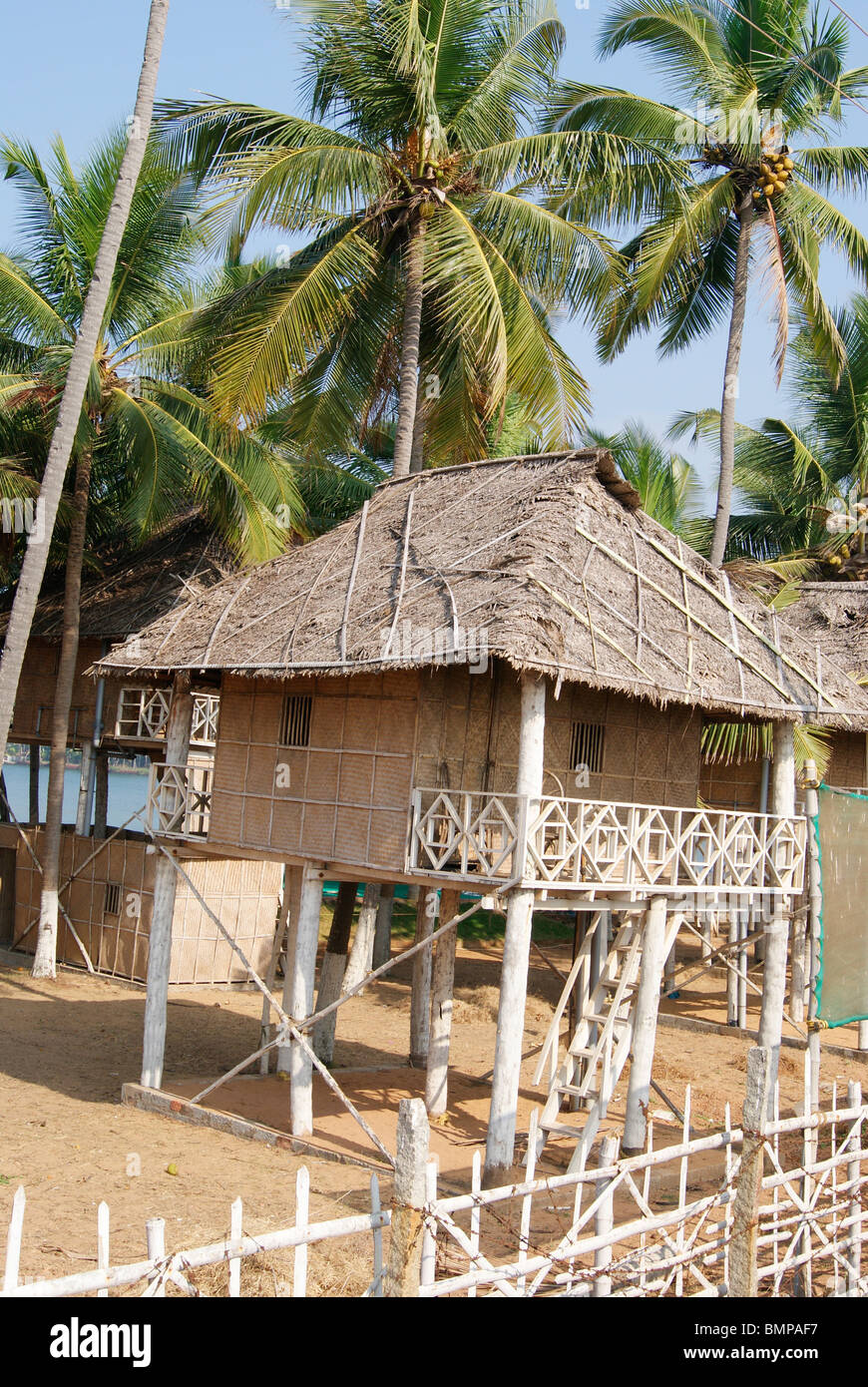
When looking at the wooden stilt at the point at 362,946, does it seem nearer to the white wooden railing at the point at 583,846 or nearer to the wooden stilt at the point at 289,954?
the wooden stilt at the point at 289,954

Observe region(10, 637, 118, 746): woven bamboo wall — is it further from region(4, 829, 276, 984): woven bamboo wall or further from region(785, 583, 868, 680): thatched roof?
region(785, 583, 868, 680): thatched roof

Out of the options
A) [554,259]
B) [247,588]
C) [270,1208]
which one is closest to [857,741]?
[554,259]

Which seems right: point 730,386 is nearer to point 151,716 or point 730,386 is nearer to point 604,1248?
point 151,716

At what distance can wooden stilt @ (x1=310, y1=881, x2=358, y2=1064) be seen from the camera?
17531 mm

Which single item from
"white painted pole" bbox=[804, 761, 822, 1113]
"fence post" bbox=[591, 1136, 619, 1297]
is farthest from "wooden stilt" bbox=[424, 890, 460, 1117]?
"fence post" bbox=[591, 1136, 619, 1297]

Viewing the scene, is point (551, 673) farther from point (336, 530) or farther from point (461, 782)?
point (336, 530)

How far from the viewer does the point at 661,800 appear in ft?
52.6

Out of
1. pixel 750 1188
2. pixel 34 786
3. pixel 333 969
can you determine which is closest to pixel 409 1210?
pixel 750 1188

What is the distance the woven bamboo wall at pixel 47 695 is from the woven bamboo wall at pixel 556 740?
45.9 feet

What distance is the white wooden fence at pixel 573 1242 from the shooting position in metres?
5.88

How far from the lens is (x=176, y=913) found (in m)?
24.4

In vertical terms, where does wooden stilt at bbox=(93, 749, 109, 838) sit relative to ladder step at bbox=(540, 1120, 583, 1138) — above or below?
above

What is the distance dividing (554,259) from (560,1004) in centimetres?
1195

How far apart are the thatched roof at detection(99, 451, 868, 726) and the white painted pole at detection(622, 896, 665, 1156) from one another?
2.62 meters
